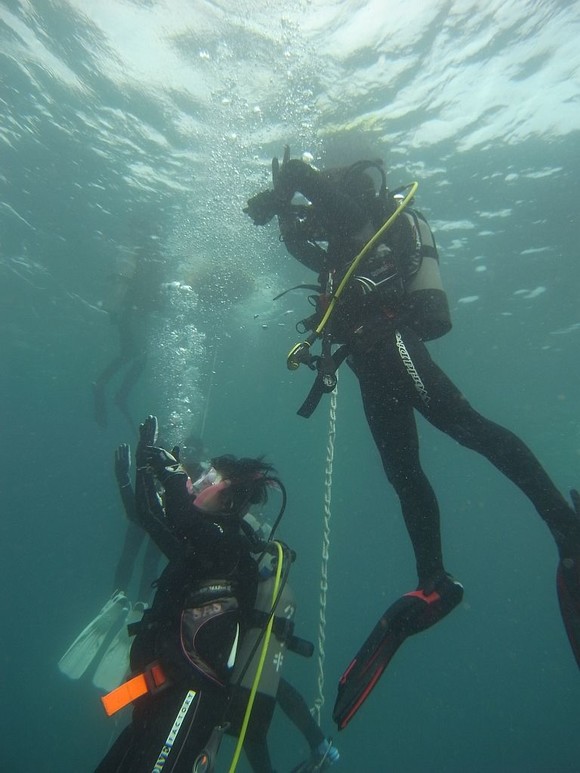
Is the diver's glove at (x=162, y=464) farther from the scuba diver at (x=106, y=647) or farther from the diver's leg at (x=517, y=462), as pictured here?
the scuba diver at (x=106, y=647)

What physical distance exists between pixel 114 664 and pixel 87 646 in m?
0.73

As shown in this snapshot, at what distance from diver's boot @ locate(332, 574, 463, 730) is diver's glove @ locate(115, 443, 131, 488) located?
2.35 m

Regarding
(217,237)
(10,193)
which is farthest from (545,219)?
(10,193)

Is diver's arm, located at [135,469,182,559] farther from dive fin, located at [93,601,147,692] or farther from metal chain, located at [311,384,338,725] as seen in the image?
dive fin, located at [93,601,147,692]

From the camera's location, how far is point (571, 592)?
2463 mm

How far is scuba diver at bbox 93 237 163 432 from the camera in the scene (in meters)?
19.5

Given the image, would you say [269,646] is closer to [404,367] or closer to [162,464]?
[162,464]

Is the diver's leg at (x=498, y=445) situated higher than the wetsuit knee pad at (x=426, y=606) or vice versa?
the diver's leg at (x=498, y=445)

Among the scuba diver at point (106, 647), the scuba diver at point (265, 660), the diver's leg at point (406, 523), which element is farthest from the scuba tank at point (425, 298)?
the scuba diver at point (106, 647)

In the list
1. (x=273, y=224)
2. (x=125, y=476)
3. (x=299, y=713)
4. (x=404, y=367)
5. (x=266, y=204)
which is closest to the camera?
(x=404, y=367)

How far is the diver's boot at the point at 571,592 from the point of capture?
7.95ft

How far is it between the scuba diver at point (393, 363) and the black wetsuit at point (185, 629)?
80 centimetres

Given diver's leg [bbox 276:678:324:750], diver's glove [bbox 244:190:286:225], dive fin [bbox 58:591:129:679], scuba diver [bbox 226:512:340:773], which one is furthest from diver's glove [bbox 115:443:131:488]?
dive fin [bbox 58:591:129:679]

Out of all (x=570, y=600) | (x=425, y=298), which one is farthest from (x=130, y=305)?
(x=570, y=600)
